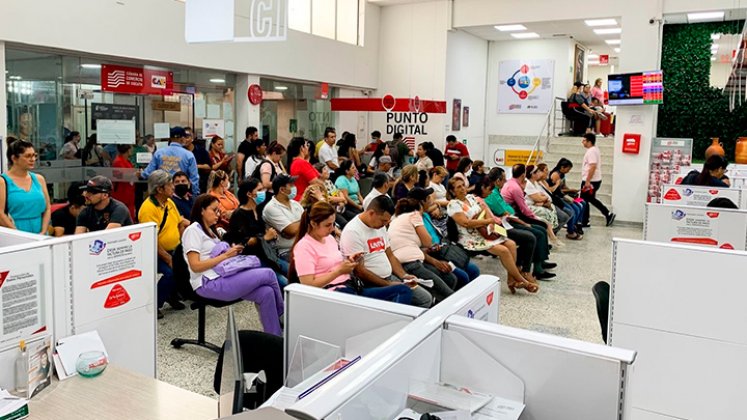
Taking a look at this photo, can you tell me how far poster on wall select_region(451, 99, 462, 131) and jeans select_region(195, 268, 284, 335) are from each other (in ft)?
32.9

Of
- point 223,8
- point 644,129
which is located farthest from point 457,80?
point 223,8

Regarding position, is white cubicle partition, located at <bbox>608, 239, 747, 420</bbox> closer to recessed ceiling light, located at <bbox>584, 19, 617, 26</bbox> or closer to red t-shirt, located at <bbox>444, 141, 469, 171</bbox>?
red t-shirt, located at <bbox>444, 141, 469, 171</bbox>

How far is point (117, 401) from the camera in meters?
2.42

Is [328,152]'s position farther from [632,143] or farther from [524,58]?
[524,58]

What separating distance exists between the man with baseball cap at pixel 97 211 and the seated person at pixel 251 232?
873mm

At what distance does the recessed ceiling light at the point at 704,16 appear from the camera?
35.3ft

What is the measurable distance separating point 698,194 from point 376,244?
427cm

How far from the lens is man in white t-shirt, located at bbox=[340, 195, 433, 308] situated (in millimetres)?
4496

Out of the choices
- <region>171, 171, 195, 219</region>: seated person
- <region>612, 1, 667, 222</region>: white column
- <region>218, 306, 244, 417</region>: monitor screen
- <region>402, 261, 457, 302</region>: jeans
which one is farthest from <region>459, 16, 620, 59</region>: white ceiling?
<region>218, 306, 244, 417</region>: monitor screen

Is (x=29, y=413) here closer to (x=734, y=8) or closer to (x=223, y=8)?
(x=223, y=8)

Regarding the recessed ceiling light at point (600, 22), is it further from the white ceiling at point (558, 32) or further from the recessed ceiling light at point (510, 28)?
the recessed ceiling light at point (510, 28)

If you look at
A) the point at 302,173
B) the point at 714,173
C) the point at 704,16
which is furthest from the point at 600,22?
the point at 302,173

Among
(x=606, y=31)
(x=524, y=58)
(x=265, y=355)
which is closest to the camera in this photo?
(x=265, y=355)

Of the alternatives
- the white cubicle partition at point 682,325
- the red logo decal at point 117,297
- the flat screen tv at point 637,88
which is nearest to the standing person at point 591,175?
the flat screen tv at point 637,88
